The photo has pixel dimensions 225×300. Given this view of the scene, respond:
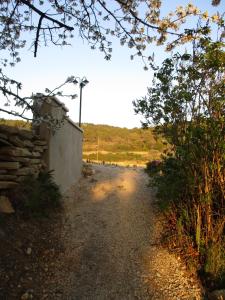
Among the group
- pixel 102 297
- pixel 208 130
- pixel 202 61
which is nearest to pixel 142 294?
pixel 102 297

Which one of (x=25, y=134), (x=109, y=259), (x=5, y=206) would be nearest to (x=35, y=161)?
(x=25, y=134)

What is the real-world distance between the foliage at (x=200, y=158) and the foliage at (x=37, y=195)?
208 centimetres

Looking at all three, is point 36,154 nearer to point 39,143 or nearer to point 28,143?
point 39,143

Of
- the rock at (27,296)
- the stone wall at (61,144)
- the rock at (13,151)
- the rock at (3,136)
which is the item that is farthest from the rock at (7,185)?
the rock at (27,296)

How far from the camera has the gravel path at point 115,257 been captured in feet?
19.6

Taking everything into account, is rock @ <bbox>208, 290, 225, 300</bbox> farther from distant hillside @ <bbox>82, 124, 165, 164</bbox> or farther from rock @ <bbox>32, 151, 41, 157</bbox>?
distant hillside @ <bbox>82, 124, 165, 164</bbox>

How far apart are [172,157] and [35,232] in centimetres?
313

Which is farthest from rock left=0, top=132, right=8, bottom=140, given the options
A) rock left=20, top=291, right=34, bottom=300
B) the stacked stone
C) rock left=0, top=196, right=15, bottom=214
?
rock left=20, top=291, right=34, bottom=300

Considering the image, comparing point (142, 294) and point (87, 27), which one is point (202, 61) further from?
point (142, 294)

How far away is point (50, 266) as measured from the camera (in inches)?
250

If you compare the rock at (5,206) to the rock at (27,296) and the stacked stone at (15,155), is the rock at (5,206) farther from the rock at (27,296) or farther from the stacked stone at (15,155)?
the rock at (27,296)

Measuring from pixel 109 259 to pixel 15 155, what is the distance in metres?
2.38

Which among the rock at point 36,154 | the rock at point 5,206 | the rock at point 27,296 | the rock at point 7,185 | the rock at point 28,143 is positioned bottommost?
the rock at point 27,296

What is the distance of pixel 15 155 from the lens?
7500mm
